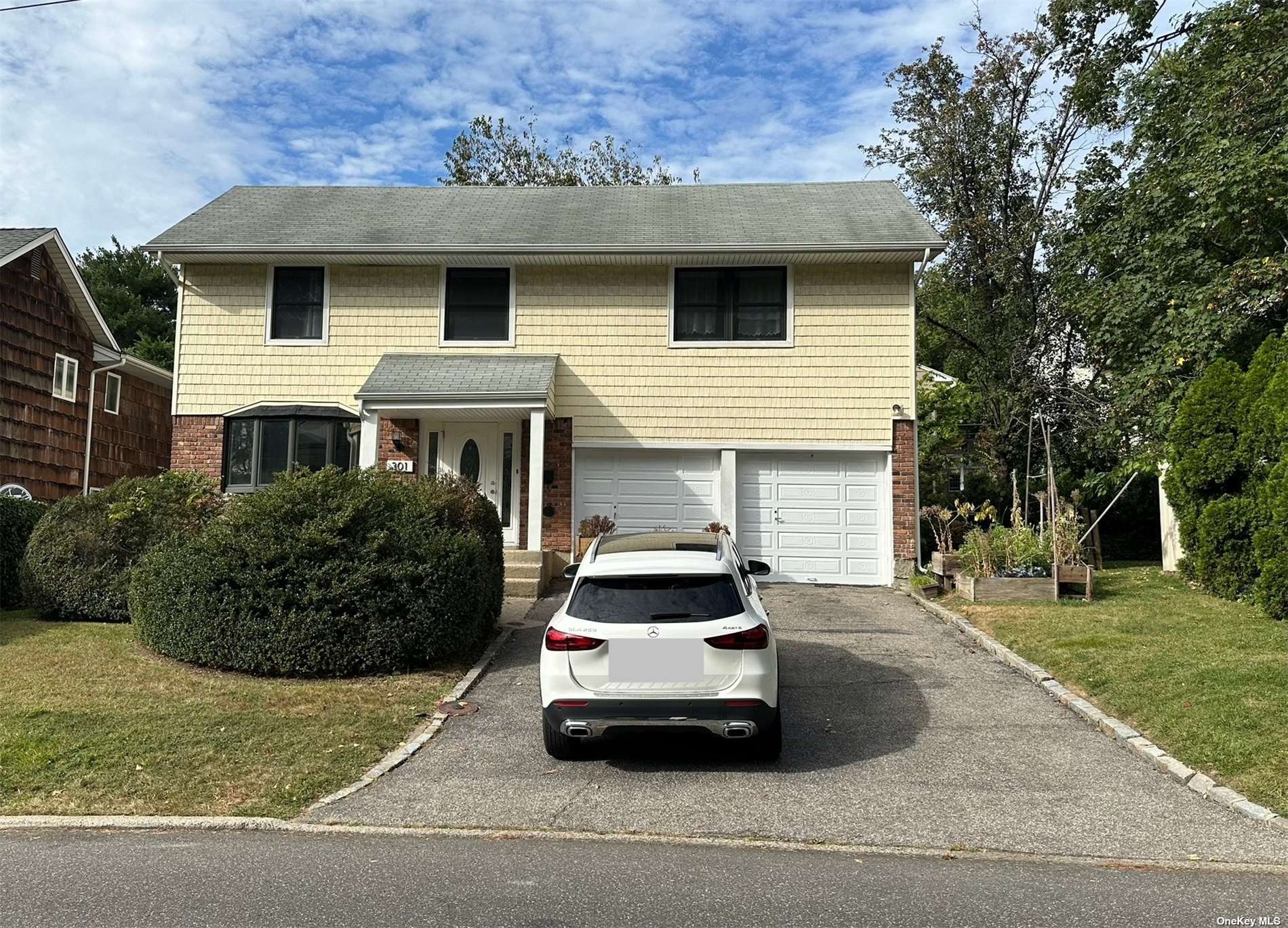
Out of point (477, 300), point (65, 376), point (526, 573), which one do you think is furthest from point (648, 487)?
point (65, 376)

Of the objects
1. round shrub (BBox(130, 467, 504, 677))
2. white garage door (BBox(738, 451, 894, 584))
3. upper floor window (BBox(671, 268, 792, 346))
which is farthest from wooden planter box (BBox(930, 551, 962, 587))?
round shrub (BBox(130, 467, 504, 677))

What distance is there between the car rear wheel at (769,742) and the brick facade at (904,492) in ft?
28.6

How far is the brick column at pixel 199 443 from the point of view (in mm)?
15406

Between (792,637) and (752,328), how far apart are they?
622cm

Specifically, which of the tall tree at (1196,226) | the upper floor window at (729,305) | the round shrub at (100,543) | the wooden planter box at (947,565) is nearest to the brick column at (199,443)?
the round shrub at (100,543)

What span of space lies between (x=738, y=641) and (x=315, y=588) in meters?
4.33

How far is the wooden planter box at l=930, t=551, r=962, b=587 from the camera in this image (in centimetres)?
1346

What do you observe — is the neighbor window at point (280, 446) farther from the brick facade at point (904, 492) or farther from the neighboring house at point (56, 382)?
the brick facade at point (904, 492)

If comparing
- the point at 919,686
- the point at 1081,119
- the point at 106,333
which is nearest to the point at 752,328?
the point at 919,686

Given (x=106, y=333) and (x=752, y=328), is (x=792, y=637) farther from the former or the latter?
(x=106, y=333)

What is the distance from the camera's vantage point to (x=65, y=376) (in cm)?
1862

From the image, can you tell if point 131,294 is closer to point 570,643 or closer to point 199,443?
point 199,443

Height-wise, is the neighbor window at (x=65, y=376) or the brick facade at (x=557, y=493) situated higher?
the neighbor window at (x=65, y=376)

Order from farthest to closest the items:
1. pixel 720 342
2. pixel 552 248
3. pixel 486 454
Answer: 1. pixel 486 454
2. pixel 720 342
3. pixel 552 248
